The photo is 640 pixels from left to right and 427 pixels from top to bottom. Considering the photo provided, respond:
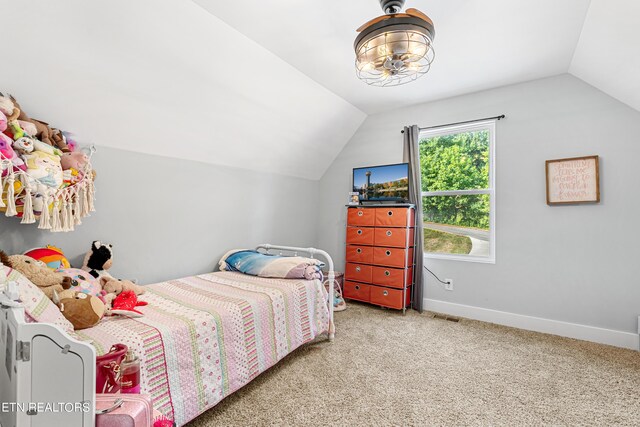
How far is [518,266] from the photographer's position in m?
3.05

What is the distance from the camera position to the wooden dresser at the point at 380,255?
3320mm

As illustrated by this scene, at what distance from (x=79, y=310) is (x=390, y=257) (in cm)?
276

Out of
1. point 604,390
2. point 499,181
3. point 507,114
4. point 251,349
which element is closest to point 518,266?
point 499,181

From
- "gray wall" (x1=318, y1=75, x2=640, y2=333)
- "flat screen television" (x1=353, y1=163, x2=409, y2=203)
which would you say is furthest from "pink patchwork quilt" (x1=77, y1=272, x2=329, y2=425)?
"gray wall" (x1=318, y1=75, x2=640, y2=333)

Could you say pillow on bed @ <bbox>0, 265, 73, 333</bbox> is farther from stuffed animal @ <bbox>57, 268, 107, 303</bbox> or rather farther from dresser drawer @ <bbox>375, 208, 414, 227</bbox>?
dresser drawer @ <bbox>375, 208, 414, 227</bbox>

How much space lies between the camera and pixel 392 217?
339 centimetres

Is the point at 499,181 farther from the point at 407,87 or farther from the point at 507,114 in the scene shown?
the point at 407,87

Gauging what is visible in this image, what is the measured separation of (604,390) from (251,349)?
89.4 inches

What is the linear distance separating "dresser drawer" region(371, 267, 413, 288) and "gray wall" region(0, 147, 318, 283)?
131 cm

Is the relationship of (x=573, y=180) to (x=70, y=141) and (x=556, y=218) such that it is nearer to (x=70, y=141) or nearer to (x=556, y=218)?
(x=556, y=218)

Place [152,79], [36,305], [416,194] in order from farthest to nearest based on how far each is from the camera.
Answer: [416,194], [152,79], [36,305]

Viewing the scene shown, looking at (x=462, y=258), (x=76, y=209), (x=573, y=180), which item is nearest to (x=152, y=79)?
(x=76, y=209)

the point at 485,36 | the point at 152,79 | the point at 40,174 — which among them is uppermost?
the point at 485,36

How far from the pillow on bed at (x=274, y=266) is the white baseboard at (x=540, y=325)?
1.73 metres
